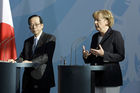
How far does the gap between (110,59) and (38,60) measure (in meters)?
0.78

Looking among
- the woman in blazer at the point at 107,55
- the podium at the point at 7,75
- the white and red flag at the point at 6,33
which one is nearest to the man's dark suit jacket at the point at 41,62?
the podium at the point at 7,75

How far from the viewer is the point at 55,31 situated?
14.3 ft

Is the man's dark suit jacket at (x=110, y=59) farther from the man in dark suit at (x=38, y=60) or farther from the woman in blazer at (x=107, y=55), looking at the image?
the man in dark suit at (x=38, y=60)

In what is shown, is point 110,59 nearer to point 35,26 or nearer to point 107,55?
point 107,55

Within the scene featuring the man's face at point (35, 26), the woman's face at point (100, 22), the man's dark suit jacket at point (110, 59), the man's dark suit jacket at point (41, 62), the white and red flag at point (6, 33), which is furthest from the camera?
the white and red flag at point (6, 33)

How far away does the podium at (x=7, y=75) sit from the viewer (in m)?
2.31

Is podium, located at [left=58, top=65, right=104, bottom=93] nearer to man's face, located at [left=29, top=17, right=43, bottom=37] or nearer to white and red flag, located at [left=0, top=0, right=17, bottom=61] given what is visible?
man's face, located at [left=29, top=17, right=43, bottom=37]

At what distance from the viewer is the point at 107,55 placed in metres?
2.20

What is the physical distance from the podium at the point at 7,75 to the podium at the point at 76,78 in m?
0.43

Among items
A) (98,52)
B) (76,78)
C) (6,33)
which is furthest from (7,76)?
(6,33)

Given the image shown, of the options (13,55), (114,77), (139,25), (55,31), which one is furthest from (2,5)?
(139,25)

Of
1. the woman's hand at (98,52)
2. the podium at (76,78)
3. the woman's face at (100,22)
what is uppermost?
the woman's face at (100,22)

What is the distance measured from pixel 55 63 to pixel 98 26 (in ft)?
6.91

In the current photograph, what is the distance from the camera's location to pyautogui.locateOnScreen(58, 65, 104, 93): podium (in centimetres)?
210
